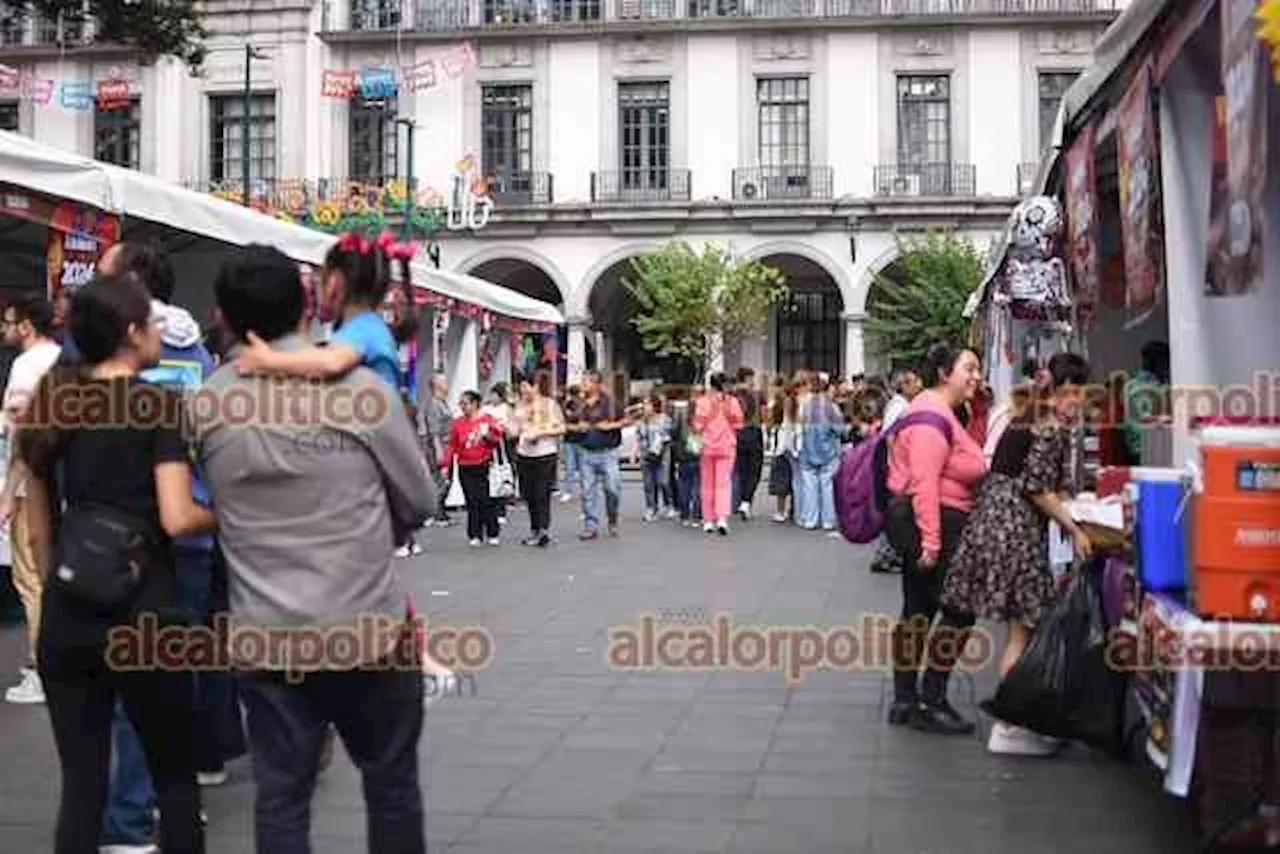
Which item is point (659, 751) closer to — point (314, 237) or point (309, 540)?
point (309, 540)

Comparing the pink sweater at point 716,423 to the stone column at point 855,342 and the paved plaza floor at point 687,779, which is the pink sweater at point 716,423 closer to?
the paved plaza floor at point 687,779

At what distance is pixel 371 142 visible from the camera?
37.2 metres

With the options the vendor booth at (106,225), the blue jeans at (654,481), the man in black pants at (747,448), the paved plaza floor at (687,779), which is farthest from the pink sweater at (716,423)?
the paved plaza floor at (687,779)

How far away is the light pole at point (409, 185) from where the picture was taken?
33.4 m

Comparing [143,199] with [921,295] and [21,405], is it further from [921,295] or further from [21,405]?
[921,295]

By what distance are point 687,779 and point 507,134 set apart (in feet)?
106

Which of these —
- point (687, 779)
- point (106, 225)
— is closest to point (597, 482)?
point (106, 225)

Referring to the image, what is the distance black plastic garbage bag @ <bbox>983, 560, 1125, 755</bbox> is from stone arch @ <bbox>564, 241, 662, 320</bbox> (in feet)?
101

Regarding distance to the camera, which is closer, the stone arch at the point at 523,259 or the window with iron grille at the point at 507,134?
the stone arch at the point at 523,259

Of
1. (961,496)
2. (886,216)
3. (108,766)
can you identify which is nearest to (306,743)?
(108,766)

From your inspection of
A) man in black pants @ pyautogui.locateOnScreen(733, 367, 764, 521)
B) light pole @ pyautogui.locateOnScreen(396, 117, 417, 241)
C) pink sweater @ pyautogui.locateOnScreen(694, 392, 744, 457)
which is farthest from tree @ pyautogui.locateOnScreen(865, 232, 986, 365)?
pink sweater @ pyautogui.locateOnScreen(694, 392, 744, 457)

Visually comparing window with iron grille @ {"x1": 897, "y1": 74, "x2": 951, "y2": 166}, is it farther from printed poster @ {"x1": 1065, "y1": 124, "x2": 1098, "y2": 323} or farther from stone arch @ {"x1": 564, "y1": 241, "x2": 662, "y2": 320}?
printed poster @ {"x1": 1065, "y1": 124, "x2": 1098, "y2": 323}

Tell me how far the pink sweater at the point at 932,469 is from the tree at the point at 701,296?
27625 millimetres

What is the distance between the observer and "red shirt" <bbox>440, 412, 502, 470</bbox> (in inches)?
577
